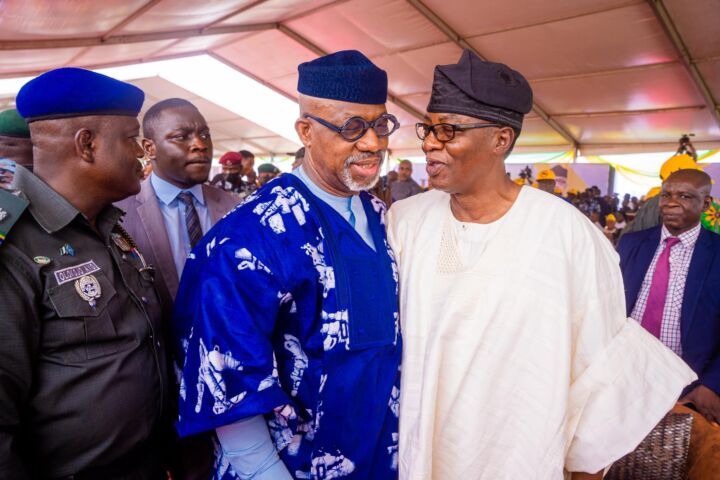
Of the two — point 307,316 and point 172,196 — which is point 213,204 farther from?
point 307,316

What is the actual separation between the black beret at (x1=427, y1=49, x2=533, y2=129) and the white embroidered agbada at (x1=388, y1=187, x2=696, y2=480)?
0.42 meters

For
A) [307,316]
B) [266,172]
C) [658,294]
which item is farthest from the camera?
[266,172]

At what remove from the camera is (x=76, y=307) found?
4.02 feet

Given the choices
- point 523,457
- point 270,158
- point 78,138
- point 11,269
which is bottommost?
point 523,457

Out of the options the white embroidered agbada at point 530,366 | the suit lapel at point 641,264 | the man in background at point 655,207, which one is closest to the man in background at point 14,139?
the white embroidered agbada at point 530,366

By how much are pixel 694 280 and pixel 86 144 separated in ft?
10.7

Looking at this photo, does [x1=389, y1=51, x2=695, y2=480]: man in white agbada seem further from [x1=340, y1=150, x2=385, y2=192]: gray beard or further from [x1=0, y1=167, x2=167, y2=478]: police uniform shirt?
[x1=0, y1=167, x2=167, y2=478]: police uniform shirt

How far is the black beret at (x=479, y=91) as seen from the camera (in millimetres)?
1724

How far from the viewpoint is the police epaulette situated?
1.14 m

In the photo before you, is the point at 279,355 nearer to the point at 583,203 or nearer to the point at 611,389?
the point at 611,389

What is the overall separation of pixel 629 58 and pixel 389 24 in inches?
169

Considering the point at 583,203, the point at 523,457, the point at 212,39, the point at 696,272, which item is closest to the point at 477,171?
the point at 523,457

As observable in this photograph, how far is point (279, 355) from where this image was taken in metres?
1.42

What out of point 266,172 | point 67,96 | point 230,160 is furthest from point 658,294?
point 266,172
